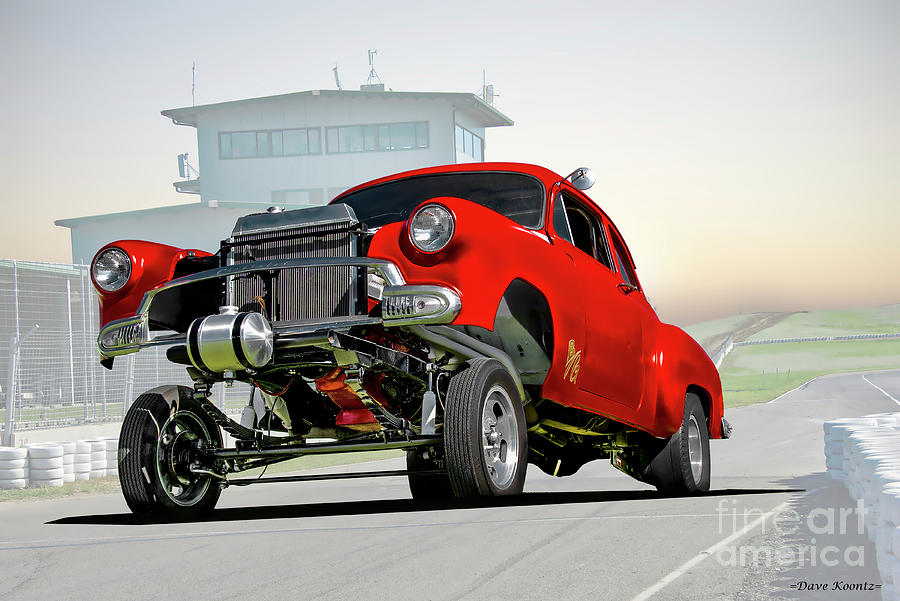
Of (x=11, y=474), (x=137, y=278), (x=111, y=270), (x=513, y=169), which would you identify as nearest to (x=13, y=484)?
(x=11, y=474)

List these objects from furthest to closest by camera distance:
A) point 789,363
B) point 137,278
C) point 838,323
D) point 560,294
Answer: point 838,323, point 789,363, point 137,278, point 560,294

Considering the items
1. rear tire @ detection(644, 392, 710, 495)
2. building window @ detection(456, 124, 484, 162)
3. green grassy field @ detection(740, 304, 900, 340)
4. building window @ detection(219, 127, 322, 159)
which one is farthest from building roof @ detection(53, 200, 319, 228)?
green grassy field @ detection(740, 304, 900, 340)

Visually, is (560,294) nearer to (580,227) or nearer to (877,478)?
(580,227)

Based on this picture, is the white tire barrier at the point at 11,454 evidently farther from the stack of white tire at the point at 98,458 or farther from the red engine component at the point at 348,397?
the red engine component at the point at 348,397

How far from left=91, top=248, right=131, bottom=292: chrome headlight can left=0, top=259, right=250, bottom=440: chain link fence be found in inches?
459

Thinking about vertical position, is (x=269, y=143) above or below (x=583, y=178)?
above

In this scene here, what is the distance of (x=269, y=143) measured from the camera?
179 feet

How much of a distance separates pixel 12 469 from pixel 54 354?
4.64 m

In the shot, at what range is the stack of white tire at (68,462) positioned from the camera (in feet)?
51.3

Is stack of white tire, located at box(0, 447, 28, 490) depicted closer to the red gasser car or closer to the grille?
the red gasser car


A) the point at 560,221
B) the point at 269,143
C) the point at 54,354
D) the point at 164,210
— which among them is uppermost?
the point at 269,143

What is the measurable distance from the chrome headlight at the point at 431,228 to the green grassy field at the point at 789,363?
129 ft

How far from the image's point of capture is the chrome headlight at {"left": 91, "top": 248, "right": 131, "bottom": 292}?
6559 mm

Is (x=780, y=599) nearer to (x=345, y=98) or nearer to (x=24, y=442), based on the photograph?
(x=24, y=442)
